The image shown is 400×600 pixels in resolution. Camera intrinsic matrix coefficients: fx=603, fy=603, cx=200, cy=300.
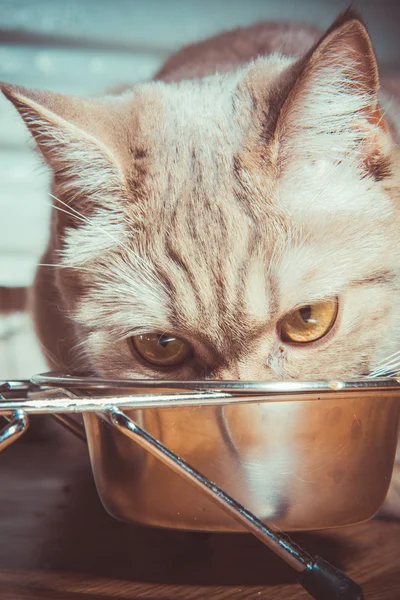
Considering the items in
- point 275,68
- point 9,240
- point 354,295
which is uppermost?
point 275,68

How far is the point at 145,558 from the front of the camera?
0.81 m

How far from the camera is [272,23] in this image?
4.34ft

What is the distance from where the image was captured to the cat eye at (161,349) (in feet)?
2.94

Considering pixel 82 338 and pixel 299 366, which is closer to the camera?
pixel 299 366

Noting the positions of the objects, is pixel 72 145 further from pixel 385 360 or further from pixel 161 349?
pixel 385 360

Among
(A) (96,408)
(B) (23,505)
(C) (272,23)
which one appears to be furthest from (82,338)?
(C) (272,23)

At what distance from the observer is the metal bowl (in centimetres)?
67

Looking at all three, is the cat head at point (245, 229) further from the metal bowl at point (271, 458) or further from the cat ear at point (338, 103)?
the metal bowl at point (271, 458)

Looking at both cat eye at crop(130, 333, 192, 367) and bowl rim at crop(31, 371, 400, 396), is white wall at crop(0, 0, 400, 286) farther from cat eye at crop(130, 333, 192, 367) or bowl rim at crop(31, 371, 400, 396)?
bowl rim at crop(31, 371, 400, 396)

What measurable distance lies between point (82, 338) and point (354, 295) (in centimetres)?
44

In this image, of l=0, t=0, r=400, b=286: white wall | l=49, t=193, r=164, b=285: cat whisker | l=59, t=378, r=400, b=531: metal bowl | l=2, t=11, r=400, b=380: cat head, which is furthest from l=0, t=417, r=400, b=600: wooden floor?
l=0, t=0, r=400, b=286: white wall

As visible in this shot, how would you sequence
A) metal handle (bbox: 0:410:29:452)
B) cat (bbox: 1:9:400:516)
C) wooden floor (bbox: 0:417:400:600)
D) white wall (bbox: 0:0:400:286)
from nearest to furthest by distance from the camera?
metal handle (bbox: 0:410:29:452)
wooden floor (bbox: 0:417:400:600)
cat (bbox: 1:9:400:516)
white wall (bbox: 0:0:400:286)

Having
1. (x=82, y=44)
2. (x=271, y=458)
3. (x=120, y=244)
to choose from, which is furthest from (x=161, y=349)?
(x=82, y=44)

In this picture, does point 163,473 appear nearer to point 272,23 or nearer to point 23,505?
point 23,505
